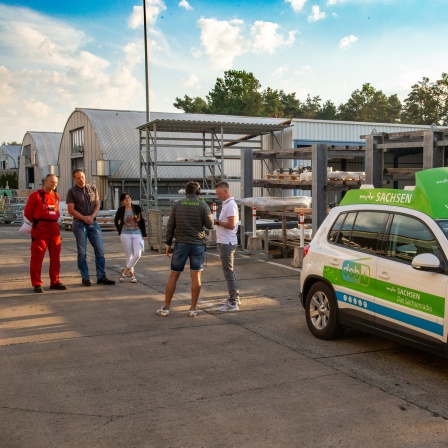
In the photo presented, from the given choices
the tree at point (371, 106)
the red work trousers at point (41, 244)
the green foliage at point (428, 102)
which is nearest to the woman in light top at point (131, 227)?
the red work trousers at point (41, 244)

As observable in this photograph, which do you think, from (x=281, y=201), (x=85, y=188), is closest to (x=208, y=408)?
(x=85, y=188)

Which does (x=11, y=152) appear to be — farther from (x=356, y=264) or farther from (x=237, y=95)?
(x=356, y=264)

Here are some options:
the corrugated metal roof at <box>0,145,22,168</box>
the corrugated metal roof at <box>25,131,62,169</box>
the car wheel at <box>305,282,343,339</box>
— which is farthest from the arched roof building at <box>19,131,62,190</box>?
the car wheel at <box>305,282,343,339</box>

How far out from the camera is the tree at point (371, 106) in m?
85.2

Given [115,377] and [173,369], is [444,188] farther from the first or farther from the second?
[115,377]

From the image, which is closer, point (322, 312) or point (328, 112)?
point (322, 312)

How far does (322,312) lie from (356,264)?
864 millimetres

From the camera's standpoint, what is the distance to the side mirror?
5453mm

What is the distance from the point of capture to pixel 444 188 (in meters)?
6.00

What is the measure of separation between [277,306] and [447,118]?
71.2 m

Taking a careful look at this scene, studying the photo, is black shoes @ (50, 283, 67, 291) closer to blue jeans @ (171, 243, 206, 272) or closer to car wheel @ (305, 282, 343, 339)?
blue jeans @ (171, 243, 206, 272)

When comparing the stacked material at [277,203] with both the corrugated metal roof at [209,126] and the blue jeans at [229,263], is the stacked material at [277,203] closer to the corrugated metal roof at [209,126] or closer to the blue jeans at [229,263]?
the blue jeans at [229,263]

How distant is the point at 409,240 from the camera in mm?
6008

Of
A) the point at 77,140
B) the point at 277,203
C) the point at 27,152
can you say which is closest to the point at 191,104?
the point at 27,152
